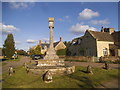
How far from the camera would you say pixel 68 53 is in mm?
40250

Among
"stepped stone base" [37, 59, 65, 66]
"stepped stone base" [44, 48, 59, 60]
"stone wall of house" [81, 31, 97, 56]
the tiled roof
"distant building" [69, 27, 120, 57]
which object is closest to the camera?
"stepped stone base" [37, 59, 65, 66]

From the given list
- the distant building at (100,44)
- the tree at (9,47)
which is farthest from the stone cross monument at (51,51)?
the tree at (9,47)

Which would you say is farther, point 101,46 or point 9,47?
point 9,47

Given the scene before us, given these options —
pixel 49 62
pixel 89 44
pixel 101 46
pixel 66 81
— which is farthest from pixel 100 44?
pixel 66 81

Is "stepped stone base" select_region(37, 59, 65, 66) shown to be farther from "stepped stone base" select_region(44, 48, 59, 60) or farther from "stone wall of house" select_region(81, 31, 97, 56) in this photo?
"stone wall of house" select_region(81, 31, 97, 56)

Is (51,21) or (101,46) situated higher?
(51,21)

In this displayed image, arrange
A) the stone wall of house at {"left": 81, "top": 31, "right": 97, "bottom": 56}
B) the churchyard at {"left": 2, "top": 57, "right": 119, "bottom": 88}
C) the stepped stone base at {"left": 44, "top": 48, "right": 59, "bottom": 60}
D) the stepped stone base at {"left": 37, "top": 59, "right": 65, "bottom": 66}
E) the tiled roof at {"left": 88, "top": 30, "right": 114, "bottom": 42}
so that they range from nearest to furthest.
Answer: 1. the churchyard at {"left": 2, "top": 57, "right": 119, "bottom": 88}
2. the stepped stone base at {"left": 37, "top": 59, "right": 65, "bottom": 66}
3. the stepped stone base at {"left": 44, "top": 48, "right": 59, "bottom": 60}
4. the stone wall of house at {"left": 81, "top": 31, "right": 97, "bottom": 56}
5. the tiled roof at {"left": 88, "top": 30, "right": 114, "bottom": 42}

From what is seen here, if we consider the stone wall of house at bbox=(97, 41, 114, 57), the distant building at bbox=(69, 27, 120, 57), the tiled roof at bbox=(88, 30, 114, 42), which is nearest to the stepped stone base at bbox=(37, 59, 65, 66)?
the distant building at bbox=(69, 27, 120, 57)

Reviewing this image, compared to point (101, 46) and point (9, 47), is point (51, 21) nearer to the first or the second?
point (101, 46)

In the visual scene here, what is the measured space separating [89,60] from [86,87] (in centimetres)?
1834

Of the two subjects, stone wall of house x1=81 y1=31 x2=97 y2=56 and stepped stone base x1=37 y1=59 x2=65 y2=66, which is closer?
stepped stone base x1=37 y1=59 x2=65 y2=66

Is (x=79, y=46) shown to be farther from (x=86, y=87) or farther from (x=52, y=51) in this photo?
(x=86, y=87)

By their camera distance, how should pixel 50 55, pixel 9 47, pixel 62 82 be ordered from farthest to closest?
1. pixel 9 47
2. pixel 50 55
3. pixel 62 82

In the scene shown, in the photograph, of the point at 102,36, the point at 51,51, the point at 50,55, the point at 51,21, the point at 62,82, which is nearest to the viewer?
the point at 62,82
